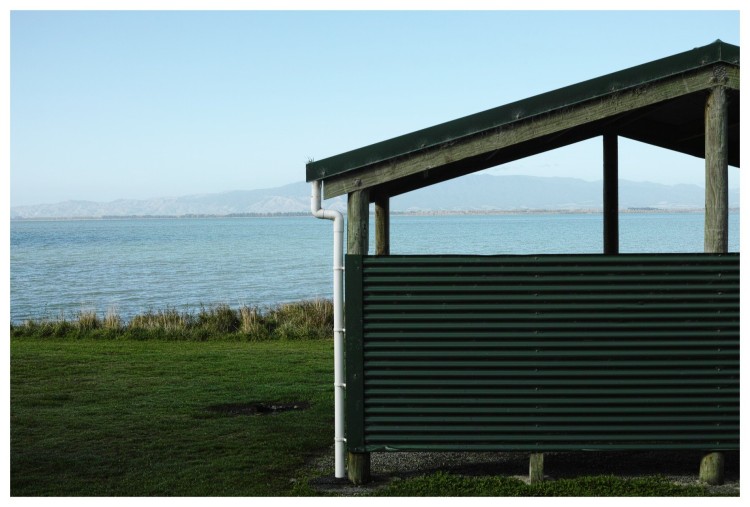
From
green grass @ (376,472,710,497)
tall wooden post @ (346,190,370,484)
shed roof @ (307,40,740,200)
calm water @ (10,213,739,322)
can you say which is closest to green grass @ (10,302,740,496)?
green grass @ (376,472,710,497)

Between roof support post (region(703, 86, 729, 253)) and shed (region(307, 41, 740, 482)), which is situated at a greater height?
roof support post (region(703, 86, 729, 253))

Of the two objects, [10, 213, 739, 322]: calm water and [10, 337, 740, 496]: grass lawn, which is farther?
[10, 213, 739, 322]: calm water

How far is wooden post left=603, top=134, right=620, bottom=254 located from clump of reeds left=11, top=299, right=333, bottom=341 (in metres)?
9.40

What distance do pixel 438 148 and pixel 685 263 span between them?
210cm

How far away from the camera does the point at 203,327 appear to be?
18.8 metres

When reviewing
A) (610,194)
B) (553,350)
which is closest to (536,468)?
→ (553,350)

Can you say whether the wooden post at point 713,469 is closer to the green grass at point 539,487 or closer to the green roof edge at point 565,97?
the green grass at point 539,487

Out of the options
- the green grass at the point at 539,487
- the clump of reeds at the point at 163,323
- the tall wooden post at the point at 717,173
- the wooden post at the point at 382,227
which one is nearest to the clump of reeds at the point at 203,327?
the clump of reeds at the point at 163,323

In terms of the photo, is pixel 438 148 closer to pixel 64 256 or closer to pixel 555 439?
pixel 555 439

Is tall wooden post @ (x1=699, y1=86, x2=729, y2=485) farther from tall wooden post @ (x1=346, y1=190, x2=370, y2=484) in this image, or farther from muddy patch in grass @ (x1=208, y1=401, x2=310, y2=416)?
muddy patch in grass @ (x1=208, y1=401, x2=310, y2=416)

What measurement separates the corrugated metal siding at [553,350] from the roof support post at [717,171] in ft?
0.73

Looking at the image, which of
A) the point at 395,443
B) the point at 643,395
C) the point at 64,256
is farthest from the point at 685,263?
the point at 64,256

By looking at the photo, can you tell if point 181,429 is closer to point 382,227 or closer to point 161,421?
point 161,421

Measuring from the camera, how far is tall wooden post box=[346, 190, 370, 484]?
705 centimetres
